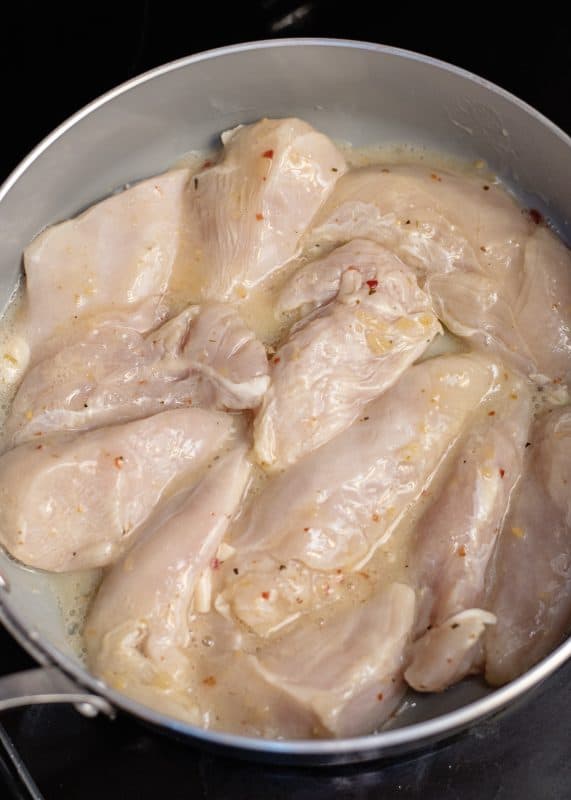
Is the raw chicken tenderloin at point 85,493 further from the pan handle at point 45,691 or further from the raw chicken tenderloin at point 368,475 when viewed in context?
the pan handle at point 45,691

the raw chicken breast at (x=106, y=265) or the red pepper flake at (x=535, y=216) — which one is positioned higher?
the raw chicken breast at (x=106, y=265)

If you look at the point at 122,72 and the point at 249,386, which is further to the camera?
the point at 122,72

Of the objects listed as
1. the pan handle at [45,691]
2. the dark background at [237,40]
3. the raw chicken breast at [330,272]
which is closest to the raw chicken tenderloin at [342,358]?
the raw chicken breast at [330,272]

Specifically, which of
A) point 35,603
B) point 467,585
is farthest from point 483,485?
point 35,603

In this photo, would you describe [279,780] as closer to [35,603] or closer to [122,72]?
[35,603]

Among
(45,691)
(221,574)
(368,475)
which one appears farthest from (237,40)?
(45,691)

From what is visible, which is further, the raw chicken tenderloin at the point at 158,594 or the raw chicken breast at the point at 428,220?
the raw chicken breast at the point at 428,220

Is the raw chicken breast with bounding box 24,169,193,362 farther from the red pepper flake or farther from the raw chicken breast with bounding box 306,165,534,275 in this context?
the red pepper flake

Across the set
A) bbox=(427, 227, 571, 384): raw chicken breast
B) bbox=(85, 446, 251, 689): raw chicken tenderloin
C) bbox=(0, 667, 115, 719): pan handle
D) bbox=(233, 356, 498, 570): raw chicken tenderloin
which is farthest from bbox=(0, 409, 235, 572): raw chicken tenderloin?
bbox=(427, 227, 571, 384): raw chicken breast
